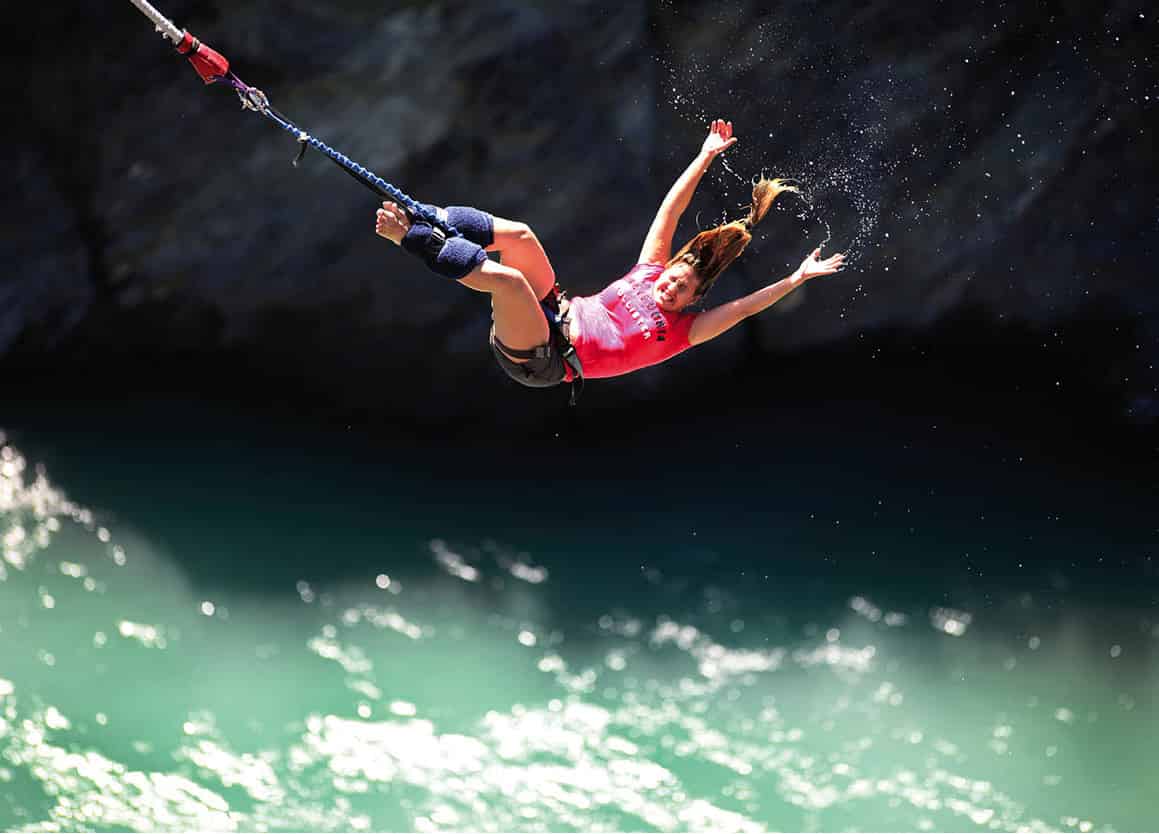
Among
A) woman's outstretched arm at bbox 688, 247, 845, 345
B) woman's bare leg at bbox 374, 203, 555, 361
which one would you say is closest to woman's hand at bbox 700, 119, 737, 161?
woman's outstretched arm at bbox 688, 247, 845, 345

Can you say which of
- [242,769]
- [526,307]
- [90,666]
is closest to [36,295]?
[90,666]

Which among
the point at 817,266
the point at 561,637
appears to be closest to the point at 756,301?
the point at 817,266

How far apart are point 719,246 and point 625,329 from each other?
0.42 m

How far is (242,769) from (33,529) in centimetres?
182

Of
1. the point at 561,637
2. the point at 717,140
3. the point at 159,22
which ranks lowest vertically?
the point at 159,22

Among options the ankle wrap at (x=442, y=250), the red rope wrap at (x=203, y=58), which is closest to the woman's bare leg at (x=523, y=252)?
the ankle wrap at (x=442, y=250)

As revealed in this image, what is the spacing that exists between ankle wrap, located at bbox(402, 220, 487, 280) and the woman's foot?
0.02 metres

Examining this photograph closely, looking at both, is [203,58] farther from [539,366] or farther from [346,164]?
[539,366]

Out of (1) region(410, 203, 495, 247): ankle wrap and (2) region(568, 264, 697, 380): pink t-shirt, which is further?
(2) region(568, 264, 697, 380): pink t-shirt

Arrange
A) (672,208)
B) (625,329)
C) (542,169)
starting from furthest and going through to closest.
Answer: (542,169) → (672,208) → (625,329)

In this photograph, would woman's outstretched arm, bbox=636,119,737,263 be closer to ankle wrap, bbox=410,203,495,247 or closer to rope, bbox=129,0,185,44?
ankle wrap, bbox=410,203,495,247

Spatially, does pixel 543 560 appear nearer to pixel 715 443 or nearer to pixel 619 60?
pixel 715 443

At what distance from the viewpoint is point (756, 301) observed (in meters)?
4.58

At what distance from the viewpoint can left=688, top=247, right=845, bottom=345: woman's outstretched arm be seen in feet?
14.8
